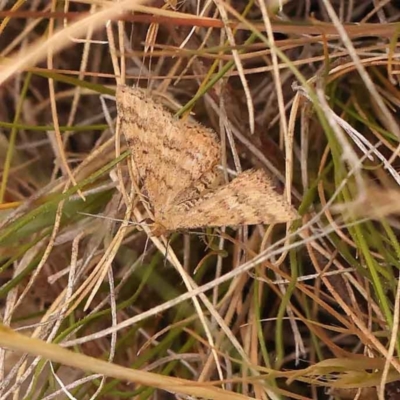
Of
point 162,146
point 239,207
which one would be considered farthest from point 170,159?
point 239,207

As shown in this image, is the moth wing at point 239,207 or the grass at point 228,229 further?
the grass at point 228,229

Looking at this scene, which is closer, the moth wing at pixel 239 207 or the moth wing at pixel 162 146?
the moth wing at pixel 239 207

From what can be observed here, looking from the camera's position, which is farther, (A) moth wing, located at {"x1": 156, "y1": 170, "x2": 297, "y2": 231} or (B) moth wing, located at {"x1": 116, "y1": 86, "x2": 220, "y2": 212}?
(B) moth wing, located at {"x1": 116, "y1": 86, "x2": 220, "y2": 212}

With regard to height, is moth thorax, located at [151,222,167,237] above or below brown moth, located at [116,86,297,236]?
below

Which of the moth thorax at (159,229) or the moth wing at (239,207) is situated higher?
the moth wing at (239,207)

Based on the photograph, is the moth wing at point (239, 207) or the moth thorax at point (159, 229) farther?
the moth thorax at point (159, 229)

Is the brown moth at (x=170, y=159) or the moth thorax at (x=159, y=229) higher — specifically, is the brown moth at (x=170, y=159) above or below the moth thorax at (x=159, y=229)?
above

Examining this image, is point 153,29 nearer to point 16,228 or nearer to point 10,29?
point 16,228

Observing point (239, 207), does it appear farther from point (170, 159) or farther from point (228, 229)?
point (228, 229)
